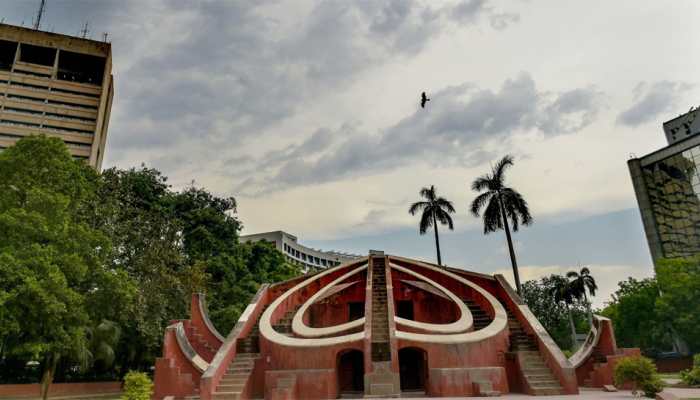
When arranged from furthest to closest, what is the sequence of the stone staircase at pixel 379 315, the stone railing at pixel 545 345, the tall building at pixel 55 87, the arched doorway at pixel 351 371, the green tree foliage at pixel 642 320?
1. the tall building at pixel 55 87
2. the green tree foliage at pixel 642 320
3. the arched doorway at pixel 351 371
4. the stone staircase at pixel 379 315
5. the stone railing at pixel 545 345

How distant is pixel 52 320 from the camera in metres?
15.5

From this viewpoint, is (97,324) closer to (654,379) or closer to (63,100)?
(654,379)

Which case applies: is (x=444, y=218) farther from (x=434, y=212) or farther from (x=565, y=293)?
(x=565, y=293)

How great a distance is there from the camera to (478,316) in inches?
624

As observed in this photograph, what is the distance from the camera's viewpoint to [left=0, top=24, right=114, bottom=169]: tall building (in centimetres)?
6556

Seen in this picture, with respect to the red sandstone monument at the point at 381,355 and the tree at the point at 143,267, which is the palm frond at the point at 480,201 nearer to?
the red sandstone monument at the point at 381,355

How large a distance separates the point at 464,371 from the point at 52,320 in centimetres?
1365

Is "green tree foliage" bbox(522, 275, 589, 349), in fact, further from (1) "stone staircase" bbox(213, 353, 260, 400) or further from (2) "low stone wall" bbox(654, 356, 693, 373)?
(1) "stone staircase" bbox(213, 353, 260, 400)

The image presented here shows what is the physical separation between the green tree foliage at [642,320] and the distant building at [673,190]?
13982 mm

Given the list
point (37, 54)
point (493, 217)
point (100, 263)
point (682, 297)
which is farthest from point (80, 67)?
point (682, 297)

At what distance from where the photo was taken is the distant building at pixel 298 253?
9181 cm

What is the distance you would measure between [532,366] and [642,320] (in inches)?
1093

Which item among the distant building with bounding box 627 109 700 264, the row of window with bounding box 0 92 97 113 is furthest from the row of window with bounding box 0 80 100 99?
the distant building with bounding box 627 109 700 264

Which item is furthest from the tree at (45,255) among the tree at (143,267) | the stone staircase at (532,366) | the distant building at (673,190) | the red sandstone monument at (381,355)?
the distant building at (673,190)
